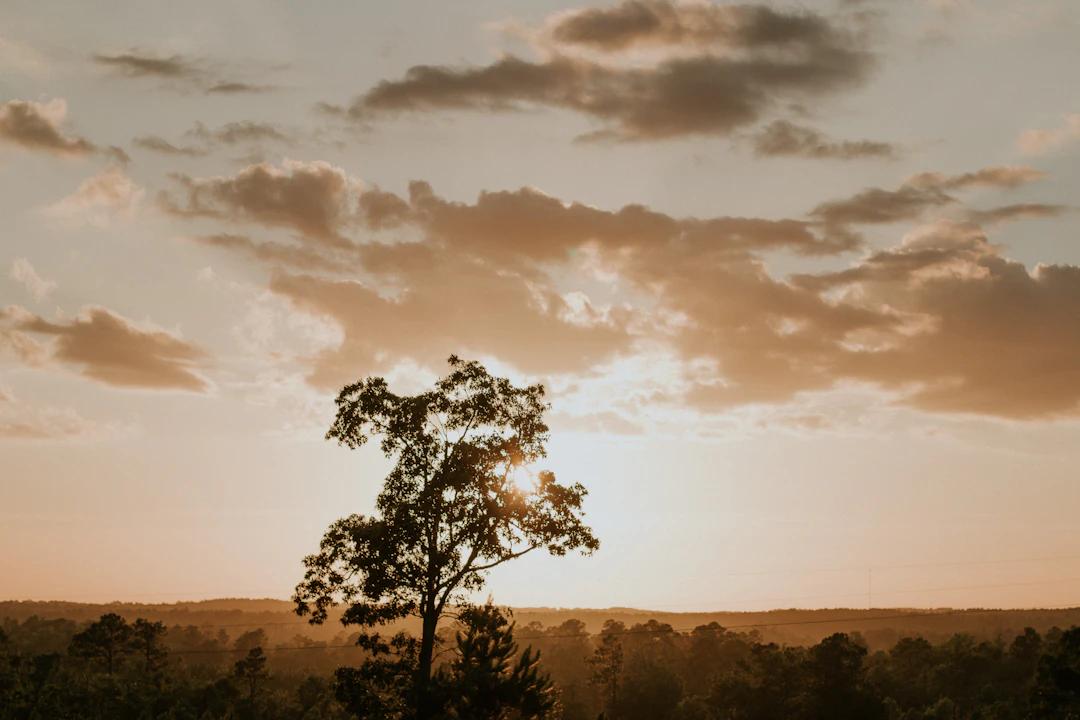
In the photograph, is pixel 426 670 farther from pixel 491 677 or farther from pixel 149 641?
pixel 149 641

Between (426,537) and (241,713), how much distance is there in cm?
7546

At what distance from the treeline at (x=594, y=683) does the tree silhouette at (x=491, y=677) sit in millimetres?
66

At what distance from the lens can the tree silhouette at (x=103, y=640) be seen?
434 feet

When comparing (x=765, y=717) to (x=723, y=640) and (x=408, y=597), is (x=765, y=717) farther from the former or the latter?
(x=408, y=597)

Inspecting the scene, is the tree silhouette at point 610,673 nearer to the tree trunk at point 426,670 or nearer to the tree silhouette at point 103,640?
the tree silhouette at point 103,640

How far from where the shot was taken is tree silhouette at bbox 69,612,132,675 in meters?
132

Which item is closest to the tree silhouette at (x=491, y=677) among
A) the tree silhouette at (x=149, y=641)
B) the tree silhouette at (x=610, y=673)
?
the tree silhouette at (x=149, y=641)

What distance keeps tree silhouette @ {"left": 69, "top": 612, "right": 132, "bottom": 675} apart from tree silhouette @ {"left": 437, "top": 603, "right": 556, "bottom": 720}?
91643mm

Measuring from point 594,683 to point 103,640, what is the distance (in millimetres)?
64171

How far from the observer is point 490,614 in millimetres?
54031

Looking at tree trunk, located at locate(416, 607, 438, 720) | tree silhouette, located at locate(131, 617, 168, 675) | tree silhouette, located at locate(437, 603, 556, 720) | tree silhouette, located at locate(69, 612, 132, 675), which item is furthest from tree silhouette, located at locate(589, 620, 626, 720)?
tree trunk, located at locate(416, 607, 438, 720)

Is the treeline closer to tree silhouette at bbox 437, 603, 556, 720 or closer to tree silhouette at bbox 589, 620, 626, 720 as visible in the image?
tree silhouette at bbox 437, 603, 556, 720

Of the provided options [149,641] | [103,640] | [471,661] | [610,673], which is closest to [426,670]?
[471,661]

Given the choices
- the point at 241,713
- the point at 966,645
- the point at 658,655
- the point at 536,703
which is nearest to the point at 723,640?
the point at 658,655
